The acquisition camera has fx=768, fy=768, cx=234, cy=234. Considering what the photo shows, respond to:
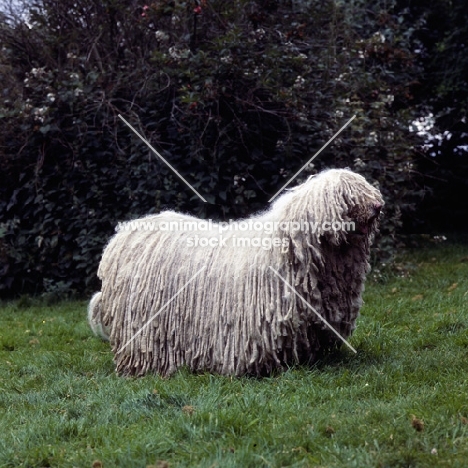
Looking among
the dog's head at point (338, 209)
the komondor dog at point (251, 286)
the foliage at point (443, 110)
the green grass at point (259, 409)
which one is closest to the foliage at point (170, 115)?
the foliage at point (443, 110)

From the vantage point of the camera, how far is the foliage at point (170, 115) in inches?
317

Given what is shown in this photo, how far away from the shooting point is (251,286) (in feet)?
15.8

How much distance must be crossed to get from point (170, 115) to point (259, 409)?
5023 millimetres

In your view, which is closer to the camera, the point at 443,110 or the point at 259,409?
the point at 259,409

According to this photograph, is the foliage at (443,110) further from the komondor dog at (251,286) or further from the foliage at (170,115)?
the komondor dog at (251,286)

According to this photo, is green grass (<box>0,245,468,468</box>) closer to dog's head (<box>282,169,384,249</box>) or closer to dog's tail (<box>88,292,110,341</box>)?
dog's tail (<box>88,292,110,341</box>)

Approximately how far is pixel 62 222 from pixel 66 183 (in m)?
0.45

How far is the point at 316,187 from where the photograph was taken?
187 inches

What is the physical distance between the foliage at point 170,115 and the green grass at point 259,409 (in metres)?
2.52

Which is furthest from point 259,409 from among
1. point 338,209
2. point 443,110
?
point 443,110

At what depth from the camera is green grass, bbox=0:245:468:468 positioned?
3385 millimetres

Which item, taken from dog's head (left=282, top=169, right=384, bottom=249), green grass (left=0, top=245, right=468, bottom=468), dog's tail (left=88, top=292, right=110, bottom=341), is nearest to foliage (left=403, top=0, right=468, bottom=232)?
green grass (left=0, top=245, right=468, bottom=468)

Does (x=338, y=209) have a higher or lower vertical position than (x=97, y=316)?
higher

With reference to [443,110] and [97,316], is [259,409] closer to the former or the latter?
[97,316]
